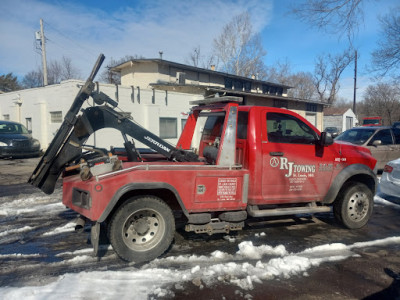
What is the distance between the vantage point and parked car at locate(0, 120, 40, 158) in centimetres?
1413

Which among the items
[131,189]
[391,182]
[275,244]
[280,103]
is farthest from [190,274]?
[280,103]

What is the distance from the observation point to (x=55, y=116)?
1650 centimetres

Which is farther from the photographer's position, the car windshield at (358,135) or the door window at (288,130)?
the car windshield at (358,135)

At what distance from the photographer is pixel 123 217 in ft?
13.2

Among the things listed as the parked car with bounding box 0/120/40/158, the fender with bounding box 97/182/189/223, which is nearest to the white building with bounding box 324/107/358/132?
the parked car with bounding box 0/120/40/158

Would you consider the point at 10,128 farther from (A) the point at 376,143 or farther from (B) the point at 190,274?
(A) the point at 376,143

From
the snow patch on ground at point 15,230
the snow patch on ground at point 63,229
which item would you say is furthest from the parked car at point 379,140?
the snow patch on ground at point 15,230

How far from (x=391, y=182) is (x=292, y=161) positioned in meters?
3.15

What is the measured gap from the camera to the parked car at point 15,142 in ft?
46.4

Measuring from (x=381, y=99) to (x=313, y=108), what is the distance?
106ft

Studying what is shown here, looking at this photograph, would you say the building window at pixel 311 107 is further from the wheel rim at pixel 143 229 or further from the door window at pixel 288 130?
the wheel rim at pixel 143 229

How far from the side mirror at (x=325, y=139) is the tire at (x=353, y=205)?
3.46 ft

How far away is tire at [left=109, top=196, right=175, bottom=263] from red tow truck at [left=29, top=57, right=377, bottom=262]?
1cm

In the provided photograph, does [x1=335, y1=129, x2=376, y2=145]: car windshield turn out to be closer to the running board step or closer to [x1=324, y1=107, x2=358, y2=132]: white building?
the running board step
